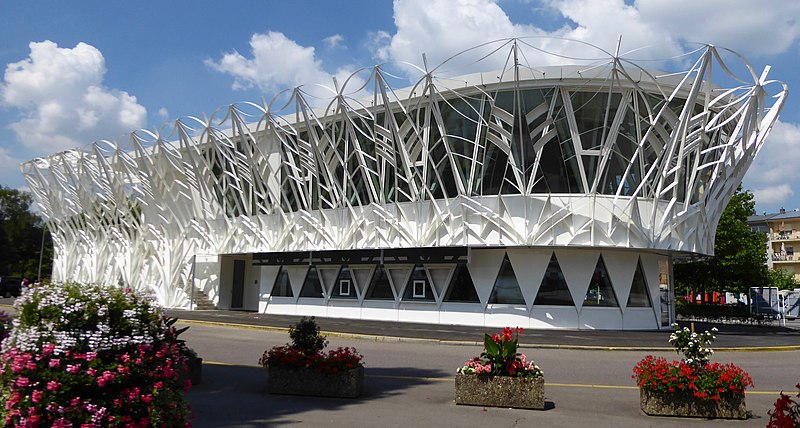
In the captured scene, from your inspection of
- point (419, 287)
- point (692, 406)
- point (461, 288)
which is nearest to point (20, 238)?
point (419, 287)

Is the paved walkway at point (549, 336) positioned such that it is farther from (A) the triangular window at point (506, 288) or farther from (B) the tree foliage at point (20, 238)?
(B) the tree foliage at point (20, 238)

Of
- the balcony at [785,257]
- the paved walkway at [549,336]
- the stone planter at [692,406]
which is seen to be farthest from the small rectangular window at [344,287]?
the balcony at [785,257]

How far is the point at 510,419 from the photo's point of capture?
910 cm

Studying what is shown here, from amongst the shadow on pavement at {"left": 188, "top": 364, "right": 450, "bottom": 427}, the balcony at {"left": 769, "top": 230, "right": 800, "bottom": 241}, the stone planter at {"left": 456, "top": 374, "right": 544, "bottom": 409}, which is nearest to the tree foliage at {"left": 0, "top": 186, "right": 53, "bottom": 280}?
the shadow on pavement at {"left": 188, "top": 364, "right": 450, "bottom": 427}

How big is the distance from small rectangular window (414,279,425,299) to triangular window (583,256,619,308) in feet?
25.0

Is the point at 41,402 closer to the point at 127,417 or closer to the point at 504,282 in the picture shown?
the point at 127,417

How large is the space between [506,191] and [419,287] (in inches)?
260

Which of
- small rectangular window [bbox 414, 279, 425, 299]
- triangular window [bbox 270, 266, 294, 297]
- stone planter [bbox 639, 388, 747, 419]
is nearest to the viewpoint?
stone planter [bbox 639, 388, 747, 419]

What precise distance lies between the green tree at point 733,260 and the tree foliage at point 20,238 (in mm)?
73748

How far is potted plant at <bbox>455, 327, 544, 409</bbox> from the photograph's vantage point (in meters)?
9.81

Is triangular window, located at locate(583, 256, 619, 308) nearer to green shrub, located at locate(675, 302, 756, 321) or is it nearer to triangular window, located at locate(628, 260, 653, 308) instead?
triangular window, located at locate(628, 260, 653, 308)

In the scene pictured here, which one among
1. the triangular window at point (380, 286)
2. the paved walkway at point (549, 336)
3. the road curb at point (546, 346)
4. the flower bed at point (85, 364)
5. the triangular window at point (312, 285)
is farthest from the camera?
the triangular window at point (312, 285)

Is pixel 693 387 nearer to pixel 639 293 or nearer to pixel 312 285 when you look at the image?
pixel 639 293

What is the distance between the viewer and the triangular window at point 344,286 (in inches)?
1280
